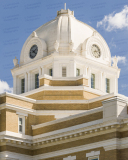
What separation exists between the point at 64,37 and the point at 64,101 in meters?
13.0

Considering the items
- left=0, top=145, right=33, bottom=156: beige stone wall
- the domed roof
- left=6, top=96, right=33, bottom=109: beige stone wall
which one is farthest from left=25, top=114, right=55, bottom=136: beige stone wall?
the domed roof

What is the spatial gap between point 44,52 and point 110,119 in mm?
22814

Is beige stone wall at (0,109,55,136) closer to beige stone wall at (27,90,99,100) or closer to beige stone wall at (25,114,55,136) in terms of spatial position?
beige stone wall at (25,114,55,136)

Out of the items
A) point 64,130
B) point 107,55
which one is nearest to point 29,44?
point 107,55

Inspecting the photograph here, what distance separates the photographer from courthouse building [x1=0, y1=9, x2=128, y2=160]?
36.4 meters

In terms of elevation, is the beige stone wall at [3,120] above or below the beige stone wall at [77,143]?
above

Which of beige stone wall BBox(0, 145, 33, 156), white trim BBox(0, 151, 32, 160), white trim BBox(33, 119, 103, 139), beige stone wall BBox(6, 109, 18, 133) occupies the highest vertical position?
beige stone wall BBox(6, 109, 18, 133)

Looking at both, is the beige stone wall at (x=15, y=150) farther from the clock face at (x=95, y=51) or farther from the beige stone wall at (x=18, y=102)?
the clock face at (x=95, y=51)

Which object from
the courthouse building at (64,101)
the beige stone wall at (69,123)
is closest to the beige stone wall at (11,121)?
the courthouse building at (64,101)

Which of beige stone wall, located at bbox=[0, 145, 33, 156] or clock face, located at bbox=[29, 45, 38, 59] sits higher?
clock face, located at bbox=[29, 45, 38, 59]

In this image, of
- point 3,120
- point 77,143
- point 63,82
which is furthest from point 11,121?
point 63,82

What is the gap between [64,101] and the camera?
45.9 meters

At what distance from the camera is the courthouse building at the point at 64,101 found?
36438mm

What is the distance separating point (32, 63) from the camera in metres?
57.0
